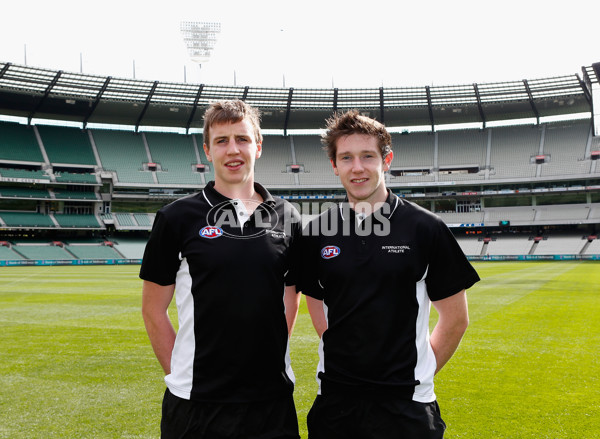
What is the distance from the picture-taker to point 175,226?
2.63 meters

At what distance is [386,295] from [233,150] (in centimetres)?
123

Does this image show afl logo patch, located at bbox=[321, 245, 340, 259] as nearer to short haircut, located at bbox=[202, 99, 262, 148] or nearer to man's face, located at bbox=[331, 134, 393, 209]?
man's face, located at bbox=[331, 134, 393, 209]

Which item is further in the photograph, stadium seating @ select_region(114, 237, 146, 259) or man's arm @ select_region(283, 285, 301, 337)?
stadium seating @ select_region(114, 237, 146, 259)

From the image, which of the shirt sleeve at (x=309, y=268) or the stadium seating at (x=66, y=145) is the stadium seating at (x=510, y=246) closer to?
the stadium seating at (x=66, y=145)

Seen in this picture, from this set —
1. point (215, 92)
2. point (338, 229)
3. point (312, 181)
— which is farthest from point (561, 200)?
point (338, 229)

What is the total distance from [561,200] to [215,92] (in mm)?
41609

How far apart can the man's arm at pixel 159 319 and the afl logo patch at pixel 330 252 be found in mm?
924

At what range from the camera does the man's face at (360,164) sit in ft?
9.05

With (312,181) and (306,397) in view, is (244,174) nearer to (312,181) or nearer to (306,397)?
(306,397)

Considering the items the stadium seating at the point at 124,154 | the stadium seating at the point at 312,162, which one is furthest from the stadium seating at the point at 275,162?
A: the stadium seating at the point at 124,154

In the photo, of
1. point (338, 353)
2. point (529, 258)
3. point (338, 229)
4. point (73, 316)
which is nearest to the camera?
point (338, 353)

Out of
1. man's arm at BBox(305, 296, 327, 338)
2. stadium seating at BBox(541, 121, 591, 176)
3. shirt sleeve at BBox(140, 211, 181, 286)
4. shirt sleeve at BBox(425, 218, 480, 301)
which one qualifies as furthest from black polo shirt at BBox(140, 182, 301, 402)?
stadium seating at BBox(541, 121, 591, 176)

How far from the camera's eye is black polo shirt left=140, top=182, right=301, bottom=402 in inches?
99.2

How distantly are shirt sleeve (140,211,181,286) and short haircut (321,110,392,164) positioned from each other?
1.10 metres
